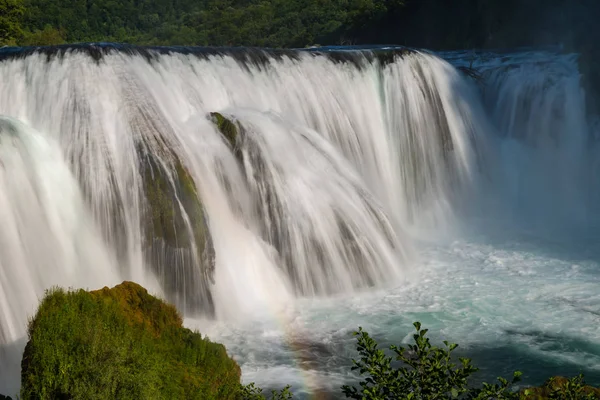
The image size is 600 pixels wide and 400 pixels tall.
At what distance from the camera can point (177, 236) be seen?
40.6 ft

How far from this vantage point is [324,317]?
12.5m

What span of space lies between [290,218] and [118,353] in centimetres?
738

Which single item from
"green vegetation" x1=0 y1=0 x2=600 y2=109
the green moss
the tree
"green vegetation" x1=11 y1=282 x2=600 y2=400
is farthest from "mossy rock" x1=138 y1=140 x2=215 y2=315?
the tree

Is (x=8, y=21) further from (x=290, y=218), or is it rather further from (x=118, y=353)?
(x=118, y=353)

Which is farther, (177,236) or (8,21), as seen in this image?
A: (8,21)

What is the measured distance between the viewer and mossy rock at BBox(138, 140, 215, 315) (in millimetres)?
12234

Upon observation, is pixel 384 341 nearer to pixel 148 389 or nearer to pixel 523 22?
pixel 148 389

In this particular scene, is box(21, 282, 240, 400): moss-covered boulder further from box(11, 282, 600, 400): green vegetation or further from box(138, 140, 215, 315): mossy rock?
box(138, 140, 215, 315): mossy rock

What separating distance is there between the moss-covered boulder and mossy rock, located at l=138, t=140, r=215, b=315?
305cm

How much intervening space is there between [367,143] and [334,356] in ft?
28.6

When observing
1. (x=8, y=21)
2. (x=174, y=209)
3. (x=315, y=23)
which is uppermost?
(x=315, y=23)

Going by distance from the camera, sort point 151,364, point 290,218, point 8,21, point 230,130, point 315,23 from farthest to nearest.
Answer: point 315,23, point 8,21, point 230,130, point 290,218, point 151,364

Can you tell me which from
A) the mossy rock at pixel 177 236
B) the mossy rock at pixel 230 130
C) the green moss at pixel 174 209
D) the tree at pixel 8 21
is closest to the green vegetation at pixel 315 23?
the tree at pixel 8 21

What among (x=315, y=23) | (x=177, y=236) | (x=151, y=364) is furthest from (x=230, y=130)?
(x=315, y=23)
